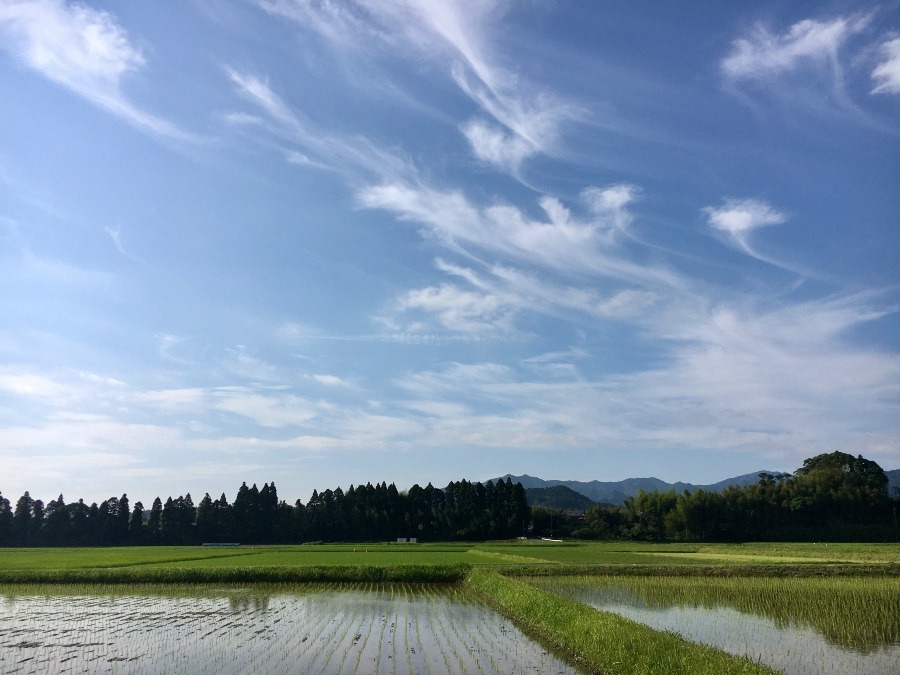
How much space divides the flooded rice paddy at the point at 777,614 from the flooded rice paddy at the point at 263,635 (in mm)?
4003

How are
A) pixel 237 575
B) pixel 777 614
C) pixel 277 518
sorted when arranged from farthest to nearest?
1. pixel 277 518
2. pixel 237 575
3. pixel 777 614

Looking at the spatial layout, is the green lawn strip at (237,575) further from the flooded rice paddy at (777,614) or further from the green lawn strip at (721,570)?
the flooded rice paddy at (777,614)

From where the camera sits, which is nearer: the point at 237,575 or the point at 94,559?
the point at 237,575

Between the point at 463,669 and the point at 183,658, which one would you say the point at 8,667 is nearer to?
the point at 183,658

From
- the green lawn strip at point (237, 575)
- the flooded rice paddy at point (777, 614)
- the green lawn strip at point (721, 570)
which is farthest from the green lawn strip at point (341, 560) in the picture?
the flooded rice paddy at point (777, 614)

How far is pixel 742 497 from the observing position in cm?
7581

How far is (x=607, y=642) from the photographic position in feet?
44.2

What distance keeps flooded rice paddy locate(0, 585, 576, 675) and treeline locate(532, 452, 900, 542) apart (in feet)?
187

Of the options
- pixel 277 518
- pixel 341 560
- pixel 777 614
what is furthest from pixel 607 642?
pixel 277 518

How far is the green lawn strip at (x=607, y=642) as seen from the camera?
11.2m

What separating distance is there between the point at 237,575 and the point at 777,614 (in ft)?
74.7

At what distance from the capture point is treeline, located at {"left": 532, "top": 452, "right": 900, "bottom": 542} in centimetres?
7256

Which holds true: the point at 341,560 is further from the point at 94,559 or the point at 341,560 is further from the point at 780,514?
the point at 780,514

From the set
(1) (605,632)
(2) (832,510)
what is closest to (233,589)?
(1) (605,632)
